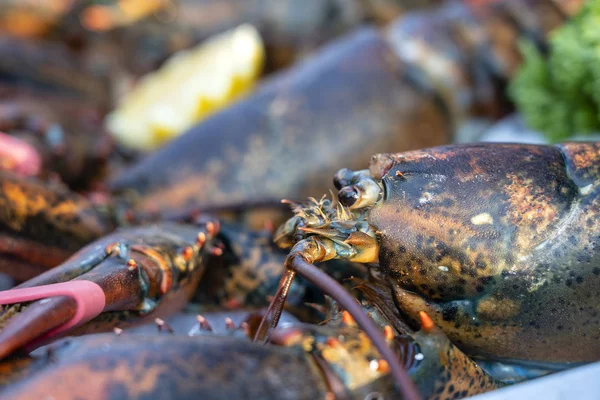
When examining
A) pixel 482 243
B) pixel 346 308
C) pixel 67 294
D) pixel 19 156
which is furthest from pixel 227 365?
pixel 19 156

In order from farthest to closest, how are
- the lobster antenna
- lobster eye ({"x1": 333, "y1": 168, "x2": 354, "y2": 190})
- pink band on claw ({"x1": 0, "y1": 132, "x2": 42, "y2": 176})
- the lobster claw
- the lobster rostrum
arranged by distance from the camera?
1. pink band on claw ({"x1": 0, "y1": 132, "x2": 42, "y2": 176})
2. lobster eye ({"x1": 333, "y1": 168, "x2": 354, "y2": 190})
3. the lobster rostrum
4. the lobster claw
5. the lobster antenna

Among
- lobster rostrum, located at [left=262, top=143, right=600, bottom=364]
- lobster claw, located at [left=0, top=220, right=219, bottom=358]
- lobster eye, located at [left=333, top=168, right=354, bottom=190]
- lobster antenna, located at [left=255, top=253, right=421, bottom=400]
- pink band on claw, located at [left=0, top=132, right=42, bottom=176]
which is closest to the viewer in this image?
lobster antenna, located at [left=255, top=253, right=421, bottom=400]

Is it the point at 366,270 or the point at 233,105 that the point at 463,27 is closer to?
the point at 233,105

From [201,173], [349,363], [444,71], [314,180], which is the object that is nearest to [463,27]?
[444,71]

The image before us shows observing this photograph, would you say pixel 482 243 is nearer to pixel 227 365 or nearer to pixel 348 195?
pixel 348 195

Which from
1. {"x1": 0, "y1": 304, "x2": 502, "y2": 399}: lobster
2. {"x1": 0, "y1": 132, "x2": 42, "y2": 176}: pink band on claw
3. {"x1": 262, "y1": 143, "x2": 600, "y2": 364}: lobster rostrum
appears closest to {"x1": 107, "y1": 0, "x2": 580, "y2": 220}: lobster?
{"x1": 0, "y1": 132, "x2": 42, "y2": 176}: pink band on claw

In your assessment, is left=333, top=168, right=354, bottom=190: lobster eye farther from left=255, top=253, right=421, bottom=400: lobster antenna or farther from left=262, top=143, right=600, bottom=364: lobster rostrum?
left=255, top=253, right=421, bottom=400: lobster antenna

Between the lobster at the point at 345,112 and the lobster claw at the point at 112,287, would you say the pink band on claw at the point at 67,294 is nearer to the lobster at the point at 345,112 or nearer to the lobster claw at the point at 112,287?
the lobster claw at the point at 112,287

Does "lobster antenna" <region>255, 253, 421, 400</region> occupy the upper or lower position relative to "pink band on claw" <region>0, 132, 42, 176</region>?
lower
